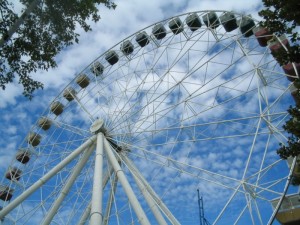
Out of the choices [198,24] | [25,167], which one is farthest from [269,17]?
[25,167]

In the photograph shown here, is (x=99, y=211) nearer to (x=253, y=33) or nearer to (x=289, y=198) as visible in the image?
(x=289, y=198)

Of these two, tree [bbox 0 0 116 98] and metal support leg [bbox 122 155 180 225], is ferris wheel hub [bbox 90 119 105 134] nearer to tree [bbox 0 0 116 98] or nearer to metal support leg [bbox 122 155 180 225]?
metal support leg [bbox 122 155 180 225]

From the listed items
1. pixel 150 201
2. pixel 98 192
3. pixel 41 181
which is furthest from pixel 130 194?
pixel 41 181

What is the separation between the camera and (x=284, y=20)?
9570mm

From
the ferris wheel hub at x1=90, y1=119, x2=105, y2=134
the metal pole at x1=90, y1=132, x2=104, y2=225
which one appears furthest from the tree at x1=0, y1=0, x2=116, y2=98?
the ferris wheel hub at x1=90, y1=119, x2=105, y2=134

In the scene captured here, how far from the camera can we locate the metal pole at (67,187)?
17.0 metres

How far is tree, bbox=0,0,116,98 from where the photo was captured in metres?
10.6

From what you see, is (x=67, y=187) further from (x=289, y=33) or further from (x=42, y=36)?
(x=289, y=33)

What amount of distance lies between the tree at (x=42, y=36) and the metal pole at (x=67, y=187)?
7749 mm

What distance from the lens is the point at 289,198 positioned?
15859mm

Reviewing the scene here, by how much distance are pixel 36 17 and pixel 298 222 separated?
13.3m

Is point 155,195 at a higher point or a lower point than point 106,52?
lower

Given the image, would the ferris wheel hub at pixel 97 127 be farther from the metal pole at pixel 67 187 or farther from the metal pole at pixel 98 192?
the metal pole at pixel 98 192

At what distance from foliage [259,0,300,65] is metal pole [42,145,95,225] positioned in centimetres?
1152
